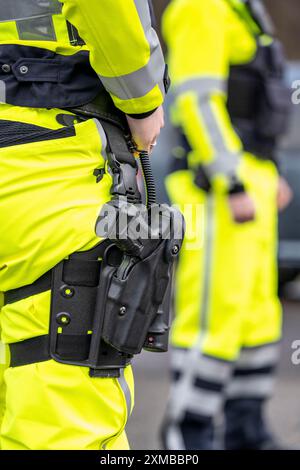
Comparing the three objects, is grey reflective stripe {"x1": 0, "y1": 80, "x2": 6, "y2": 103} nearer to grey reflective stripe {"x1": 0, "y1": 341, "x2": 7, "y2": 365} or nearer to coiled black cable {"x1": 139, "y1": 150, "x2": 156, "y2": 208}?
coiled black cable {"x1": 139, "y1": 150, "x2": 156, "y2": 208}

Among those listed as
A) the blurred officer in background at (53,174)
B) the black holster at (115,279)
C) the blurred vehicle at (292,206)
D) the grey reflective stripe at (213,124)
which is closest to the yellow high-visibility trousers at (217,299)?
the grey reflective stripe at (213,124)

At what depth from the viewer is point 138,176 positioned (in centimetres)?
230

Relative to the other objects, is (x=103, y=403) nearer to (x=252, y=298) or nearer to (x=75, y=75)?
(x=75, y=75)

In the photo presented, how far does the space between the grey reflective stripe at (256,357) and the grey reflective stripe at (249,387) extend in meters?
0.06

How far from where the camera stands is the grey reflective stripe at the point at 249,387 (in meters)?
3.94

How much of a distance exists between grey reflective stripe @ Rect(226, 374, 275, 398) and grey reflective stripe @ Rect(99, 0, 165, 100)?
2159mm

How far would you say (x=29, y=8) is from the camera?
208 centimetres

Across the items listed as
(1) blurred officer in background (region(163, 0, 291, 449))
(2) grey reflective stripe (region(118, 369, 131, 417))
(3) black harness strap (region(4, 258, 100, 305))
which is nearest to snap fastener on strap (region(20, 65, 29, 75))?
(3) black harness strap (region(4, 258, 100, 305))

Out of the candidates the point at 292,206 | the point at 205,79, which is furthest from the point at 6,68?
the point at 292,206

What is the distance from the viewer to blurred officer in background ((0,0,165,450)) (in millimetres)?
1997

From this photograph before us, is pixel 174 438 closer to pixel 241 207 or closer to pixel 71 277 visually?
pixel 241 207

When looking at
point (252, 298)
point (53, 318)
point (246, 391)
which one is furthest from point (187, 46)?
point (53, 318)

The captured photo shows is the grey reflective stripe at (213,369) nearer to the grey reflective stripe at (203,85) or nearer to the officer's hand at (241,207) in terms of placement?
the officer's hand at (241,207)

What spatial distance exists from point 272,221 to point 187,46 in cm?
80
